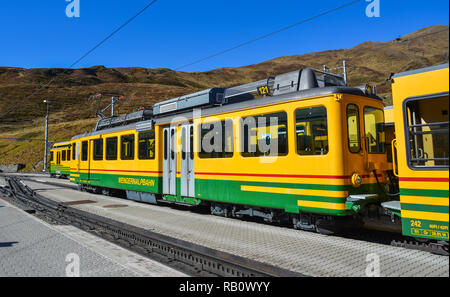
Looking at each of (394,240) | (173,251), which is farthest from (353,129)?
(173,251)

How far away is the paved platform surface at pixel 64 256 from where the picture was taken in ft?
17.3

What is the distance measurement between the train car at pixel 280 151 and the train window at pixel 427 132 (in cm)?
155

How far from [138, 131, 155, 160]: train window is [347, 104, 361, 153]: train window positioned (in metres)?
7.40

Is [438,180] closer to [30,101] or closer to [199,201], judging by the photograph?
[199,201]

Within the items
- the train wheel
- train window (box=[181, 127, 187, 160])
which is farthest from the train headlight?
train window (box=[181, 127, 187, 160])

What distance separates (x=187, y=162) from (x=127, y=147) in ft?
14.5

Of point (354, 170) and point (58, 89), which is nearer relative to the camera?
point (354, 170)

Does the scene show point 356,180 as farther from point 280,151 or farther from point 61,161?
point 61,161

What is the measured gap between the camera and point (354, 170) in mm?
7004

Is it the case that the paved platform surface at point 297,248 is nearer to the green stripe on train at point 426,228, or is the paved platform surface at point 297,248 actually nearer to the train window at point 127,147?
the green stripe on train at point 426,228

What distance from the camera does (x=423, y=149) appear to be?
5.33 m

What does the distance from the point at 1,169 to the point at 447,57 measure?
6855cm

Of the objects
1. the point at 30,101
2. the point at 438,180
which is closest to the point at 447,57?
the point at 438,180
